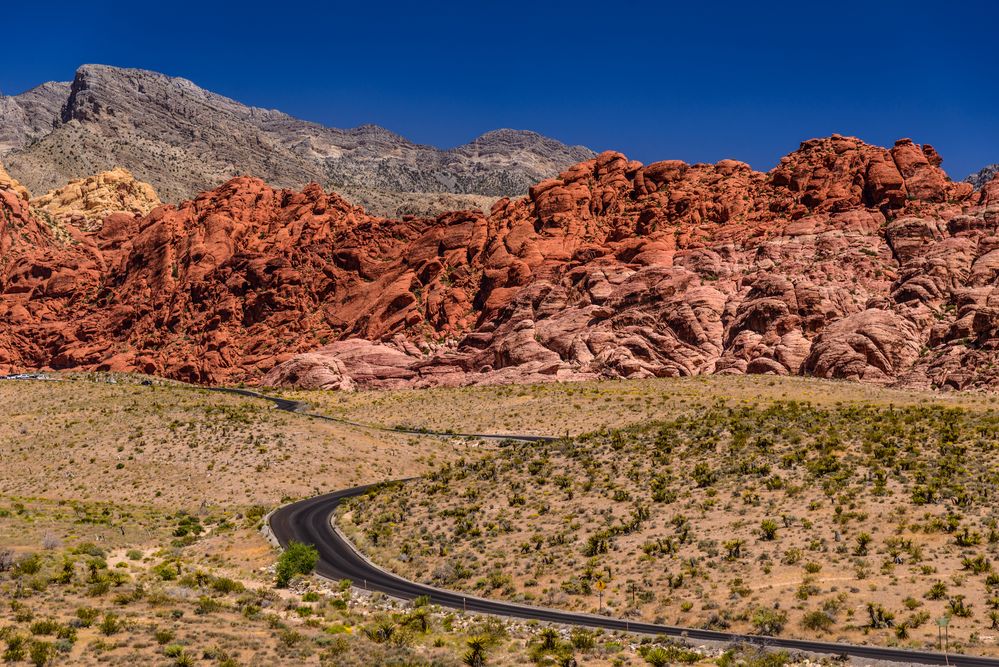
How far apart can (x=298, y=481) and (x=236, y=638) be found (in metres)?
32.2

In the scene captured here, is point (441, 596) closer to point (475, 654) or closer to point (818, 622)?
point (475, 654)

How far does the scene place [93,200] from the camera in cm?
15375

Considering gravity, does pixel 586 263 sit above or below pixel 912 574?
above

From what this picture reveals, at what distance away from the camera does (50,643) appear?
66.3ft

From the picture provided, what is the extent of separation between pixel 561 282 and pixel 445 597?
66.4 m

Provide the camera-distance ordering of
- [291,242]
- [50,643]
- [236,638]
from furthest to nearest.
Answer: [291,242]
[236,638]
[50,643]

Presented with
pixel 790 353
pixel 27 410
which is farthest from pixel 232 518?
pixel 790 353

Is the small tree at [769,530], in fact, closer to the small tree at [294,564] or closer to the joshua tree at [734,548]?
the joshua tree at [734,548]

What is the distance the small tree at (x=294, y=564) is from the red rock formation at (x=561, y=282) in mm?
50372

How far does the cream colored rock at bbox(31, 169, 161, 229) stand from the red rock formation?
14122mm

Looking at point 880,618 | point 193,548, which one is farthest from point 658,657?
point 193,548

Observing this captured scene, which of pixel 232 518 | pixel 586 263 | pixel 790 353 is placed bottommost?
pixel 232 518

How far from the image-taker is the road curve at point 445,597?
70.7 feet

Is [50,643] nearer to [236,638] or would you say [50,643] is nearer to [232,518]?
[236,638]
